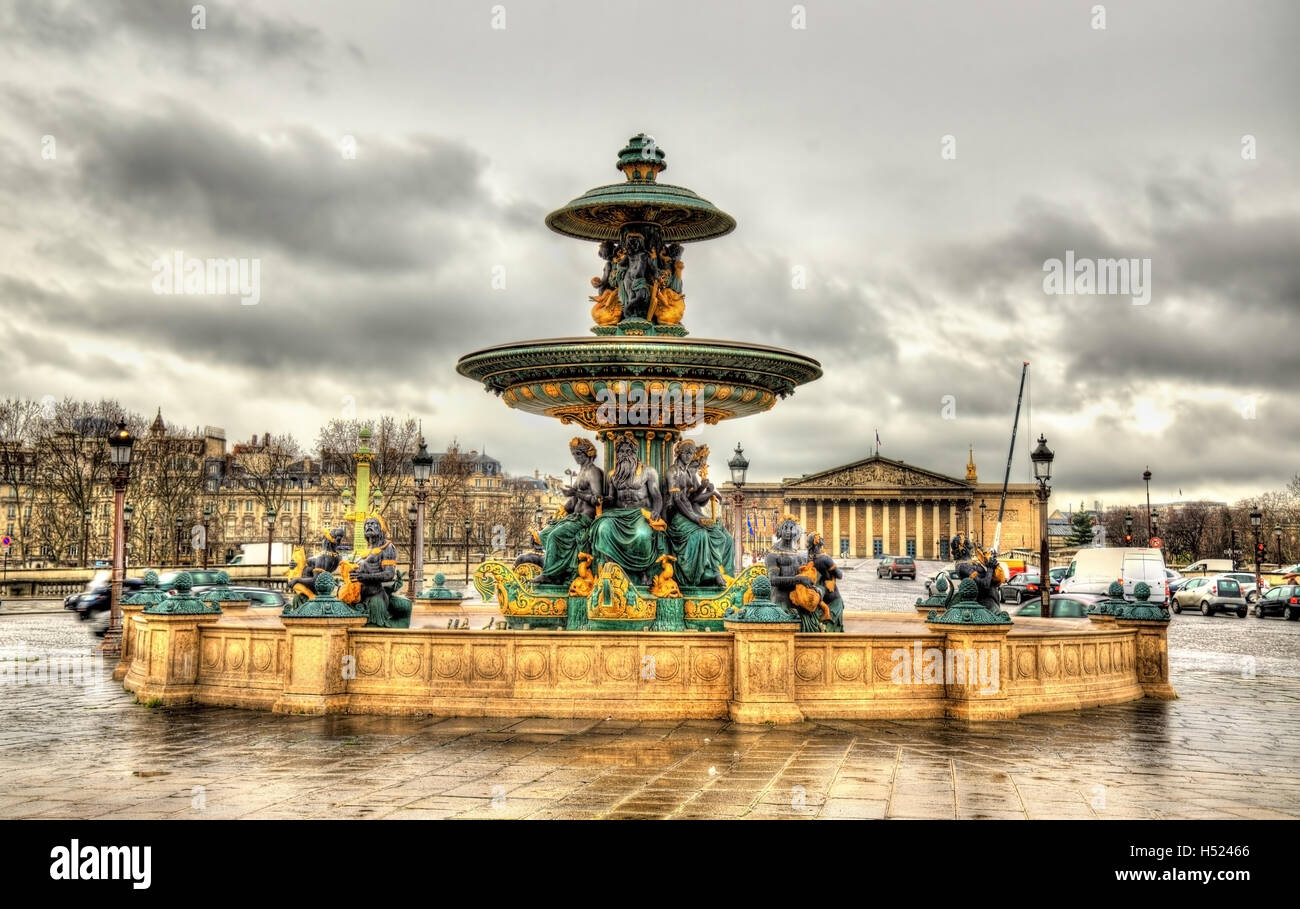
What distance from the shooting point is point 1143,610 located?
13820 millimetres

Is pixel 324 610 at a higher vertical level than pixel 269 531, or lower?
lower

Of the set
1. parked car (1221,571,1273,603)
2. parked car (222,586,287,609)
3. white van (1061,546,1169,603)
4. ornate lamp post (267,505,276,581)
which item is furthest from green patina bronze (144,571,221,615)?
parked car (1221,571,1273,603)

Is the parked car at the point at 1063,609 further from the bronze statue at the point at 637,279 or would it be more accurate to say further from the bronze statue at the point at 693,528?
the bronze statue at the point at 637,279

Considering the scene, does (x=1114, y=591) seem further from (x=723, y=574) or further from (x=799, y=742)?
(x=799, y=742)

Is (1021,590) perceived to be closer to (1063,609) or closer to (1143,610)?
(1063,609)

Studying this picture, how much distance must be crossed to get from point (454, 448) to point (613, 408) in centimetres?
6170

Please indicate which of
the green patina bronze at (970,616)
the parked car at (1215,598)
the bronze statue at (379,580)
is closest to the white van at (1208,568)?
the parked car at (1215,598)

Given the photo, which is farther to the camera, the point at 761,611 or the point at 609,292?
the point at 609,292

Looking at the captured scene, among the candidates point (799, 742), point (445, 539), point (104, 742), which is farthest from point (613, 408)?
point (445, 539)

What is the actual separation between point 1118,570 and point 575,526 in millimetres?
27508

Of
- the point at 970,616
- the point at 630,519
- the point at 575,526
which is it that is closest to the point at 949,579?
the point at 970,616

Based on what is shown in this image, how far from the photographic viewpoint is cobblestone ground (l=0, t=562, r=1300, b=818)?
25.2 feet

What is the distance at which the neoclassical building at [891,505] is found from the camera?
511 feet
